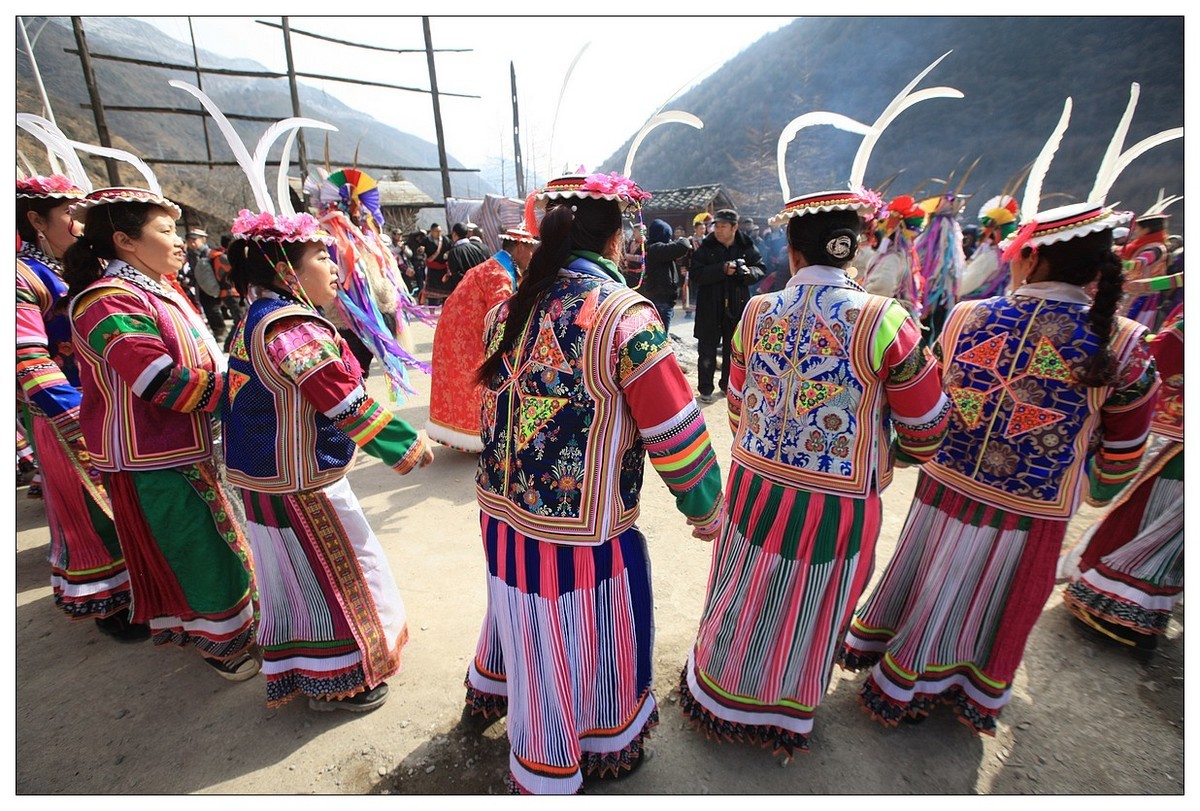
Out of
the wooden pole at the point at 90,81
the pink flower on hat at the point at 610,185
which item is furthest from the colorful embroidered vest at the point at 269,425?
the wooden pole at the point at 90,81

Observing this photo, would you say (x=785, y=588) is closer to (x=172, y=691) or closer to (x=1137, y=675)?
(x=1137, y=675)

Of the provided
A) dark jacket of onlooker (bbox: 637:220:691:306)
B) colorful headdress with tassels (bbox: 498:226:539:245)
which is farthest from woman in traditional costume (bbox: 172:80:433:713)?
dark jacket of onlooker (bbox: 637:220:691:306)

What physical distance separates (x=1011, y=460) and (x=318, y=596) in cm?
239

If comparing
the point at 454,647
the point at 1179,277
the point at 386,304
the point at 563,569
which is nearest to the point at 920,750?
the point at 563,569

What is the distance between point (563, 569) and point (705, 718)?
941 mm

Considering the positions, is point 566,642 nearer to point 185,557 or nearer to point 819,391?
point 819,391

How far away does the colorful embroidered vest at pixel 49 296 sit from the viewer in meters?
2.47

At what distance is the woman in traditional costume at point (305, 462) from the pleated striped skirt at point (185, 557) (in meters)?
0.27

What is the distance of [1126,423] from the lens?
1.80 meters

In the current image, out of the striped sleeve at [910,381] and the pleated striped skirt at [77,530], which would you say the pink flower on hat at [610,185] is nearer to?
the striped sleeve at [910,381]

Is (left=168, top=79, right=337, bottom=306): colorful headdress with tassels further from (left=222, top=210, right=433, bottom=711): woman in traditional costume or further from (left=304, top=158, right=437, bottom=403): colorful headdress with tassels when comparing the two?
(left=304, top=158, right=437, bottom=403): colorful headdress with tassels

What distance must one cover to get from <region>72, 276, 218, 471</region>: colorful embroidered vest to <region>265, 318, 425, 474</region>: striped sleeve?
1.68ft

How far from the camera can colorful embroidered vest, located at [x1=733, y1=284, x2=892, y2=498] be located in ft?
5.30

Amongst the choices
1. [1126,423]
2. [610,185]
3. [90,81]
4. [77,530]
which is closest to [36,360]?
[77,530]
